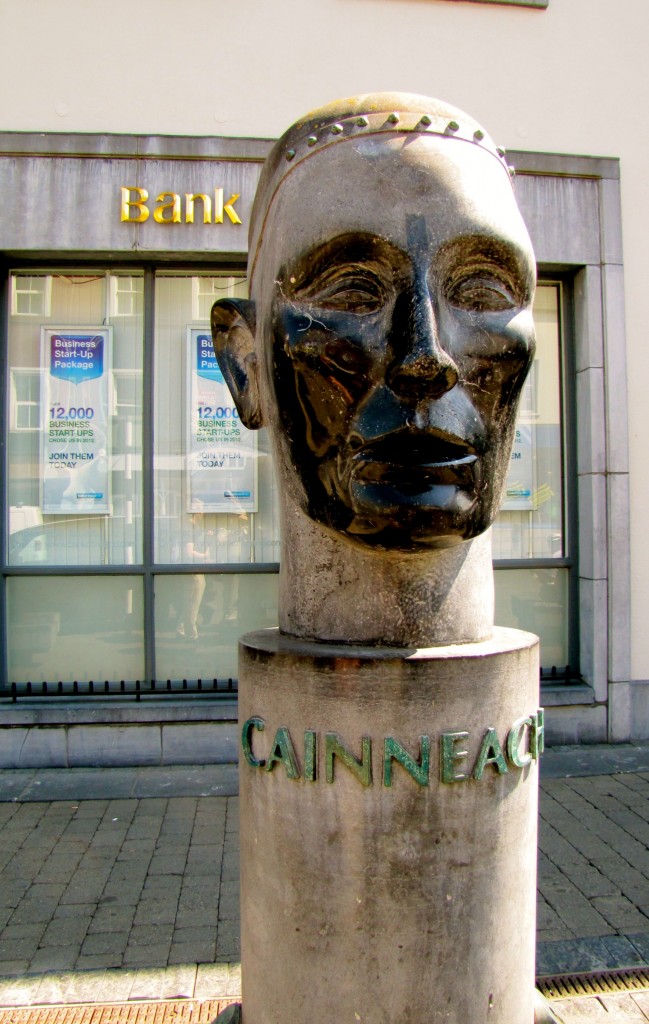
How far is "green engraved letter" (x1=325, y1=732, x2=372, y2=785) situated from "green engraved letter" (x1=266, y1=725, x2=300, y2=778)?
9 centimetres

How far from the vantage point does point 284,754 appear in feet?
6.11

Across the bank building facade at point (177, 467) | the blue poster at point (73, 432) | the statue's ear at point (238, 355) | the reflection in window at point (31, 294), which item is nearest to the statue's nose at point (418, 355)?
the statue's ear at point (238, 355)

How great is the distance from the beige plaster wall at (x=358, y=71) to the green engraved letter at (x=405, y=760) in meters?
4.82

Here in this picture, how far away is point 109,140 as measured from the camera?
560cm

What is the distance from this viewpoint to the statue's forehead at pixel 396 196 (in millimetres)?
1752

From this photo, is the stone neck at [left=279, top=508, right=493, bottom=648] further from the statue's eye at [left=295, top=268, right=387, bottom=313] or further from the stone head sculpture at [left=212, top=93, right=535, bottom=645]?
the statue's eye at [left=295, top=268, right=387, bottom=313]

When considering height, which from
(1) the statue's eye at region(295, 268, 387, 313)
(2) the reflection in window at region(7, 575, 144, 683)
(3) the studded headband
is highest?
(3) the studded headband

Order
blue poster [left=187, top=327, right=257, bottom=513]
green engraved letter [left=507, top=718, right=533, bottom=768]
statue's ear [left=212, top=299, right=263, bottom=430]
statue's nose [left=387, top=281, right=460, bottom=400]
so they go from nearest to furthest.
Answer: statue's nose [left=387, top=281, right=460, bottom=400] → green engraved letter [left=507, top=718, right=533, bottom=768] → statue's ear [left=212, top=299, right=263, bottom=430] → blue poster [left=187, top=327, right=257, bottom=513]

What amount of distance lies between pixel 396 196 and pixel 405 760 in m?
1.35

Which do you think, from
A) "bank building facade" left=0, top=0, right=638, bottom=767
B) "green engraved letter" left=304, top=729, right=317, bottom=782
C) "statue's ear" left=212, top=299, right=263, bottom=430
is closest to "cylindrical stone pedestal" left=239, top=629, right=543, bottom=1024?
"green engraved letter" left=304, top=729, right=317, bottom=782

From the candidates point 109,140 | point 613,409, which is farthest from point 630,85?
point 109,140

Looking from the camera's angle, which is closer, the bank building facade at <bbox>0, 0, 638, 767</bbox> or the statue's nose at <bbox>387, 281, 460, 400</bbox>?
the statue's nose at <bbox>387, 281, 460, 400</bbox>

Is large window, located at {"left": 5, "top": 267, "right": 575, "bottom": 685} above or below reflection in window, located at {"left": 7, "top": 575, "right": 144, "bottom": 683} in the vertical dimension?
above

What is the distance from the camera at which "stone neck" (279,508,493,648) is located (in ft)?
6.30
